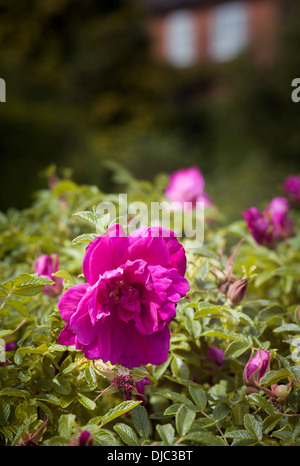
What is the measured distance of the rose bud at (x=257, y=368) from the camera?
1.76ft

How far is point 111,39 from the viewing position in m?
9.24

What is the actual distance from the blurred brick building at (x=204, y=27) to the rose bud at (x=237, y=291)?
33.3ft

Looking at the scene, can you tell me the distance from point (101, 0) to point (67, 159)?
5.62 m

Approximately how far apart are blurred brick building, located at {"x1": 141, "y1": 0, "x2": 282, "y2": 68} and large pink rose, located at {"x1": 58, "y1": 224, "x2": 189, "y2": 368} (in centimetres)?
1023

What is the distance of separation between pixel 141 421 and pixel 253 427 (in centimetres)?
11

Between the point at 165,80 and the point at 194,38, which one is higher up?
the point at 194,38

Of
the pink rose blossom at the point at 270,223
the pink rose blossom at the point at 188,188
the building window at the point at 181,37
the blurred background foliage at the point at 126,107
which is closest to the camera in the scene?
the pink rose blossom at the point at 270,223

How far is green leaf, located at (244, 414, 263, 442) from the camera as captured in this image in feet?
1.59

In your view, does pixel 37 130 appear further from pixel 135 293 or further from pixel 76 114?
pixel 135 293

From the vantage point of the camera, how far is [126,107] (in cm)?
927

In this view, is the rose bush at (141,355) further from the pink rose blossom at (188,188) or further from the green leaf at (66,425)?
the pink rose blossom at (188,188)

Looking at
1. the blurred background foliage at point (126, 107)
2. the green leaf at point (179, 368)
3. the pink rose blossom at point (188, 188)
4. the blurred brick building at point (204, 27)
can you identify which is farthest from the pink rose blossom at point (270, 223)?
the blurred brick building at point (204, 27)

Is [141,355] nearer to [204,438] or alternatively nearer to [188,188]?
[204,438]
